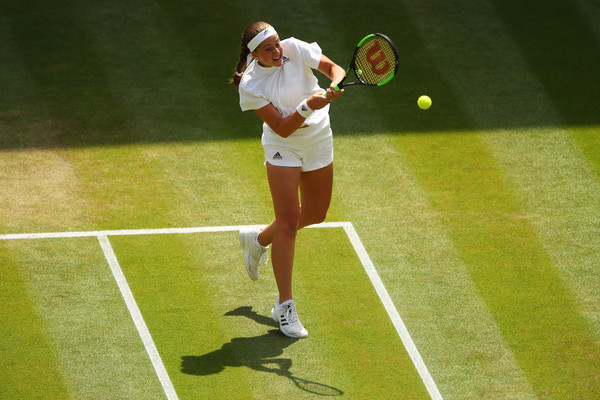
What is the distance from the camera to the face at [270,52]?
24.1 feet

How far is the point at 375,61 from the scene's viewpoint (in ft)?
25.0

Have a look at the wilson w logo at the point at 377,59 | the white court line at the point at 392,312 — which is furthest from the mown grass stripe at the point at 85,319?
the wilson w logo at the point at 377,59

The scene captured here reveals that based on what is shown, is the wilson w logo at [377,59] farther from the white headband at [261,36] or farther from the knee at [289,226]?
the knee at [289,226]

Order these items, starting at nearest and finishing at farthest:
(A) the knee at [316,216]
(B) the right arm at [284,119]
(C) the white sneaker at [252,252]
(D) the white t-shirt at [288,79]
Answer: (B) the right arm at [284,119], (D) the white t-shirt at [288,79], (A) the knee at [316,216], (C) the white sneaker at [252,252]

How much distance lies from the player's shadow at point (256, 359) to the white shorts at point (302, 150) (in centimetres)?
135

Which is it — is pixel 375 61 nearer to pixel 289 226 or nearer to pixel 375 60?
pixel 375 60

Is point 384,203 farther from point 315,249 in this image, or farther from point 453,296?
point 453,296

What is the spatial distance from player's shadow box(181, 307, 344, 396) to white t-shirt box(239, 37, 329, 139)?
1.59 meters

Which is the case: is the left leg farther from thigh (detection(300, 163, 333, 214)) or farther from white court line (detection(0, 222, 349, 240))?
white court line (detection(0, 222, 349, 240))

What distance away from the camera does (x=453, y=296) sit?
8352mm

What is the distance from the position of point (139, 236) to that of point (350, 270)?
1.97m

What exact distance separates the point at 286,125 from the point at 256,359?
5.76 feet

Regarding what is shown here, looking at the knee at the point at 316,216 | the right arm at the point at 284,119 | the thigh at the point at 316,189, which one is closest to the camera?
the right arm at the point at 284,119

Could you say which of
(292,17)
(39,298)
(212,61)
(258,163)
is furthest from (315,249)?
(292,17)
